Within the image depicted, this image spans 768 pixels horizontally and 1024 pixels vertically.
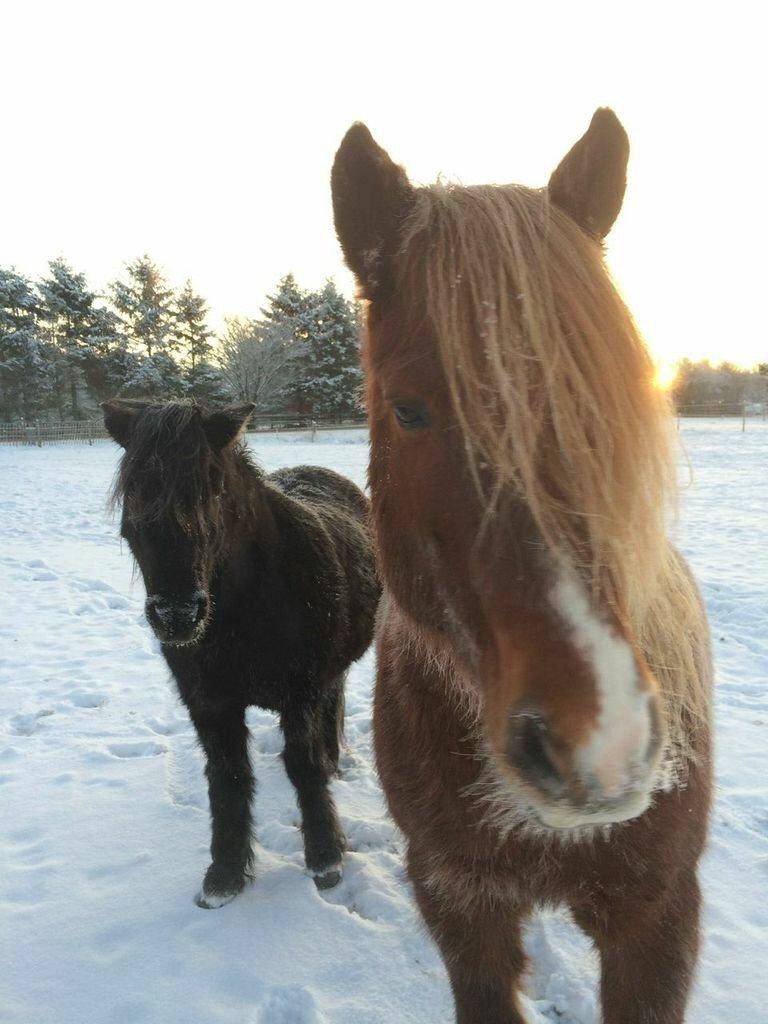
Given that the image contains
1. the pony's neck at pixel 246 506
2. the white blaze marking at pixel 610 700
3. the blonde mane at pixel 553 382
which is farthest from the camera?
the pony's neck at pixel 246 506

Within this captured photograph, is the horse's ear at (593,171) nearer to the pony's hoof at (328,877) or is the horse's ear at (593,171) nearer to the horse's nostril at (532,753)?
the horse's nostril at (532,753)

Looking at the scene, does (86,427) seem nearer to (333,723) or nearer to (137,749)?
(137,749)

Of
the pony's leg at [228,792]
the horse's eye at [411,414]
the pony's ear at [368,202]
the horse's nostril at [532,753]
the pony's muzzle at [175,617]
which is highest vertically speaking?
the pony's ear at [368,202]

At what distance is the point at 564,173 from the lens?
153 centimetres

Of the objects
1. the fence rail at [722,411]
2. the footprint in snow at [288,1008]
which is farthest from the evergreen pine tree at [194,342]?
the footprint in snow at [288,1008]

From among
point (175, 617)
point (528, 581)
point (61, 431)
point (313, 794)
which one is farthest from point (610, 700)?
point (61, 431)

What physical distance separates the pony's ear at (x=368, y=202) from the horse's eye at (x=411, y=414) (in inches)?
14.5

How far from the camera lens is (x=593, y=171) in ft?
4.96

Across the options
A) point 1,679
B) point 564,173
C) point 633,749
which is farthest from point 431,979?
point 1,679

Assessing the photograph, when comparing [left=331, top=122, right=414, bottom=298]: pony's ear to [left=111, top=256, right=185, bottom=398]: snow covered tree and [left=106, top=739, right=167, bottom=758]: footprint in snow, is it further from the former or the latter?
[left=111, top=256, right=185, bottom=398]: snow covered tree

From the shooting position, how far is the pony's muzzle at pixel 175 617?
2.65m

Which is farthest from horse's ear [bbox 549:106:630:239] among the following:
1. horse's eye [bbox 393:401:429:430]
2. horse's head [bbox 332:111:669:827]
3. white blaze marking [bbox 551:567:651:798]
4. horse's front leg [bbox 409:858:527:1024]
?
horse's front leg [bbox 409:858:527:1024]

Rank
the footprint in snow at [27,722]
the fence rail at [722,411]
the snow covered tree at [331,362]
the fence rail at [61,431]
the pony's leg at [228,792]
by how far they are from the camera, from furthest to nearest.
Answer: the fence rail at [722,411] → the snow covered tree at [331,362] → the fence rail at [61,431] → the footprint in snow at [27,722] → the pony's leg at [228,792]

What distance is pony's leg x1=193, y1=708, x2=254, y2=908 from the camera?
305cm
